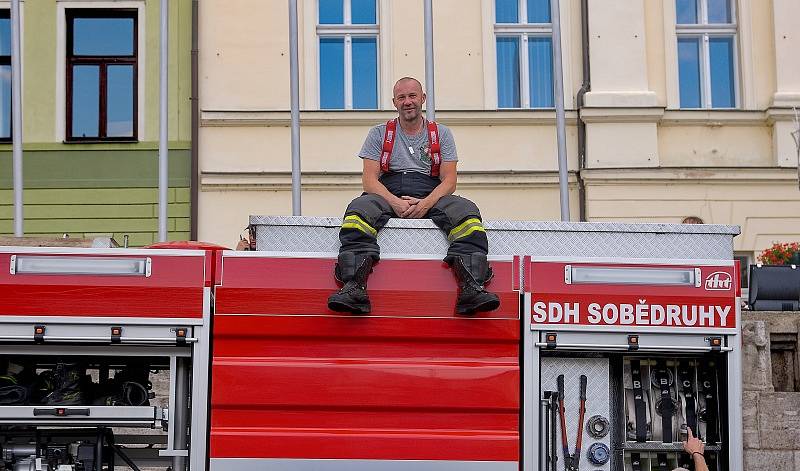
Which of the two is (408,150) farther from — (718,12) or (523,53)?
(718,12)

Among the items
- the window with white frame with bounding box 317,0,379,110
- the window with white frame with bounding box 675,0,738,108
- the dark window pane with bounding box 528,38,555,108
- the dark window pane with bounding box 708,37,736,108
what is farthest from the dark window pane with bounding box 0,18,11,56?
the dark window pane with bounding box 708,37,736,108

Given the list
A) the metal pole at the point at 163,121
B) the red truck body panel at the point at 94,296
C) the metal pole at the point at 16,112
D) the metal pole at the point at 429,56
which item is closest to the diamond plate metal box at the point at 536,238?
the red truck body panel at the point at 94,296

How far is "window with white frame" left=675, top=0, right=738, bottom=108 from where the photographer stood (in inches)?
574

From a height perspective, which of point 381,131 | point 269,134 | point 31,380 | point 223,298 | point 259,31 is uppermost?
point 259,31

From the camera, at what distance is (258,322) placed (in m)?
6.17

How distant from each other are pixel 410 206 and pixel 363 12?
27.5 feet

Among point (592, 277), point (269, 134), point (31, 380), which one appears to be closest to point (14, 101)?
point (269, 134)

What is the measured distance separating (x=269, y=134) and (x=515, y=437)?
8465mm

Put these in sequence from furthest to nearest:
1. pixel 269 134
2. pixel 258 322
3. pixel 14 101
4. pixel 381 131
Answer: pixel 269 134 < pixel 14 101 < pixel 381 131 < pixel 258 322

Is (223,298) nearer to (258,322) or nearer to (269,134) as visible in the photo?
(258,322)

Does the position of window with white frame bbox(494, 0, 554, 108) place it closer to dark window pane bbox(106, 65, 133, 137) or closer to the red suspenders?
dark window pane bbox(106, 65, 133, 137)

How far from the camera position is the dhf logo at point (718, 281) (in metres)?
6.34

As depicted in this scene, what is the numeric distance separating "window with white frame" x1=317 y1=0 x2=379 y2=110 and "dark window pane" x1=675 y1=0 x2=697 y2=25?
150 inches

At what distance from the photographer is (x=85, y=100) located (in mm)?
14523
